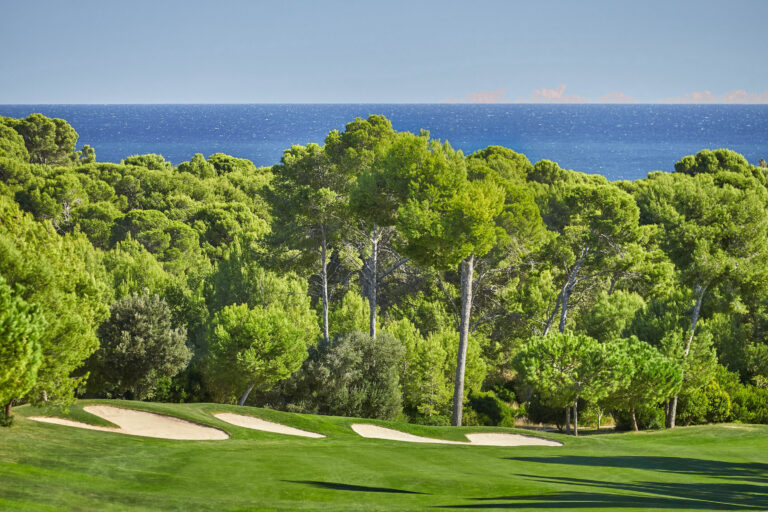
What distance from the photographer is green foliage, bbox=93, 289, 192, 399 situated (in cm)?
2431

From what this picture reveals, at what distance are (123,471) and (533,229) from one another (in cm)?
1919

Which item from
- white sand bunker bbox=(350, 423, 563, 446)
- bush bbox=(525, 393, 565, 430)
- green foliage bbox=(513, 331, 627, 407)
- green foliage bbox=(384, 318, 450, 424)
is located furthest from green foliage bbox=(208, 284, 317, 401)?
bush bbox=(525, 393, 565, 430)

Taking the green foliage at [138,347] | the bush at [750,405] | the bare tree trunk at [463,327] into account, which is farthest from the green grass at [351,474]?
the bush at [750,405]

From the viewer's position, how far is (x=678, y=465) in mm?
13602

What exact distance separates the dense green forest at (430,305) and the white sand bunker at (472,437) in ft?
9.38

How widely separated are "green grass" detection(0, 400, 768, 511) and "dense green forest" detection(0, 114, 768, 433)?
12.9 ft

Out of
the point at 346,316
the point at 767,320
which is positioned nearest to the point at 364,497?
the point at 346,316

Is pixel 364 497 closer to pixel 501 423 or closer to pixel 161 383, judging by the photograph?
pixel 161 383

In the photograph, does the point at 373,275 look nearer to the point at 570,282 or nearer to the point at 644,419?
the point at 570,282

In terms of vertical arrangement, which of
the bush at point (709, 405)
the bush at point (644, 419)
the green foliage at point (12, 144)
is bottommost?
the bush at point (644, 419)

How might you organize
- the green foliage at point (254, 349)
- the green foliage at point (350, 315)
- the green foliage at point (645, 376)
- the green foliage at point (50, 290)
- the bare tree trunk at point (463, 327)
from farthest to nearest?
the green foliage at point (350, 315) → the bare tree trunk at point (463, 327) → the green foliage at point (254, 349) → the green foliage at point (645, 376) → the green foliage at point (50, 290)

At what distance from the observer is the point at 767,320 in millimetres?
31531

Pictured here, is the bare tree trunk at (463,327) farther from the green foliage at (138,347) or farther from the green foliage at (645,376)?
the green foliage at (138,347)

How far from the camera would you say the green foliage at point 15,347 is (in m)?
9.84
